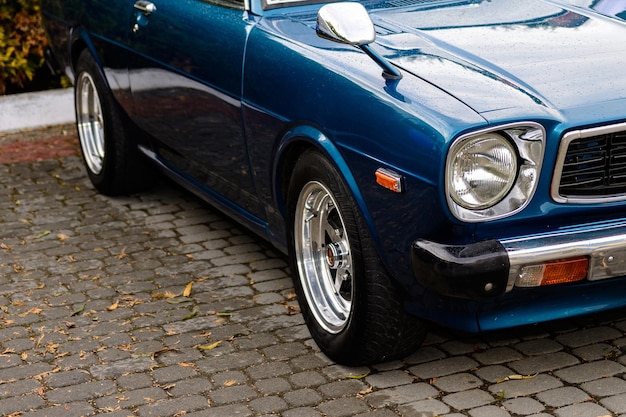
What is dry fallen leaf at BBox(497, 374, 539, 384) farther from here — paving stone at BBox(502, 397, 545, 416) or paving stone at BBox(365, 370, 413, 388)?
paving stone at BBox(365, 370, 413, 388)

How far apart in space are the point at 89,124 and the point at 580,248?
4148 millimetres

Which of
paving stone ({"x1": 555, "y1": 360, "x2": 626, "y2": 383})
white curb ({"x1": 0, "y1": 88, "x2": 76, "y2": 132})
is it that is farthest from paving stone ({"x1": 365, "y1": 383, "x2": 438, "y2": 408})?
white curb ({"x1": 0, "y1": 88, "x2": 76, "y2": 132})

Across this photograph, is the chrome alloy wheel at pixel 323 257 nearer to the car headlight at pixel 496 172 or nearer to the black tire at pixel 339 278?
the black tire at pixel 339 278

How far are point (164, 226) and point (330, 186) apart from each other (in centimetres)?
235

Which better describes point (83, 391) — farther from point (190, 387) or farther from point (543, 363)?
point (543, 363)

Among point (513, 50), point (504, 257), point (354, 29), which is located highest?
point (354, 29)

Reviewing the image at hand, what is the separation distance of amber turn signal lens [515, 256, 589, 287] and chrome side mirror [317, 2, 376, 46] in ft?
3.30

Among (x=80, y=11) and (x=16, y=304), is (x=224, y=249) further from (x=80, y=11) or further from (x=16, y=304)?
(x=80, y=11)

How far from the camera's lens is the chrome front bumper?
3523 mm

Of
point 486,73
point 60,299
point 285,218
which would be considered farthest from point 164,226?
point 486,73

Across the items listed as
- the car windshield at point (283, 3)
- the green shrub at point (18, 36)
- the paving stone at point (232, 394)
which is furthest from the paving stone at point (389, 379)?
the green shrub at point (18, 36)

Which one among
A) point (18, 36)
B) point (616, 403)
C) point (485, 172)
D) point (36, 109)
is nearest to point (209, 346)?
point (485, 172)

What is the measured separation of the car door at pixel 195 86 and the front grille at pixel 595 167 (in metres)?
1.62

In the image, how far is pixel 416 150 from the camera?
3598mm
